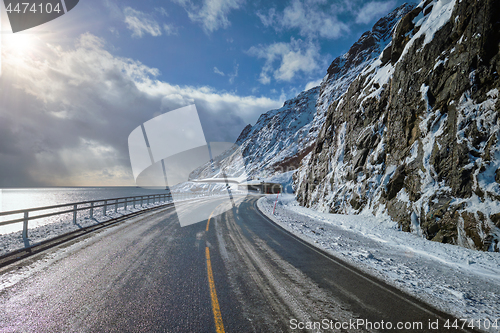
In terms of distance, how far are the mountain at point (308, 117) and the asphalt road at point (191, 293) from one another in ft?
242

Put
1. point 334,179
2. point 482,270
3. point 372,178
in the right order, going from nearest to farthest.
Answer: point 482,270 → point 372,178 → point 334,179

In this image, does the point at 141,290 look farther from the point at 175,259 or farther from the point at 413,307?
the point at 413,307

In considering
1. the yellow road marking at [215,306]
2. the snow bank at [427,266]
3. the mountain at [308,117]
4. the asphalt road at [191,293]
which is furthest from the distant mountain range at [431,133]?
the mountain at [308,117]

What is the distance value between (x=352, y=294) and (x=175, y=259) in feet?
14.8

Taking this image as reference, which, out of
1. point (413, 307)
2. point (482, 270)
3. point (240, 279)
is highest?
point (240, 279)

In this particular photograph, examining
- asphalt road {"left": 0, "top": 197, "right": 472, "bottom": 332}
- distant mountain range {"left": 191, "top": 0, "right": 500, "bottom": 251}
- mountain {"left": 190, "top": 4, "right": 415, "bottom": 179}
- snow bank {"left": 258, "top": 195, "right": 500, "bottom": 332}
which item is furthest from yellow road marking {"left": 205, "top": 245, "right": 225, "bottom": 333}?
mountain {"left": 190, "top": 4, "right": 415, "bottom": 179}

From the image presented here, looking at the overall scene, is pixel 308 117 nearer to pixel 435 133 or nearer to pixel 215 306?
pixel 435 133

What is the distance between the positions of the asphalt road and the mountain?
242 ft

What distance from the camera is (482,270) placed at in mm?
5812

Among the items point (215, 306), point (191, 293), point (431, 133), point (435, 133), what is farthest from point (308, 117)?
point (215, 306)

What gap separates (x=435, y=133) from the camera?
412 inches

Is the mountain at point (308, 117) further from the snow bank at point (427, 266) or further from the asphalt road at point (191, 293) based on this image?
the asphalt road at point (191, 293)

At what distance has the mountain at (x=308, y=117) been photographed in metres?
95.6

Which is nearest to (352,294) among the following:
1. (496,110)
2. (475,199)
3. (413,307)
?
(413,307)
